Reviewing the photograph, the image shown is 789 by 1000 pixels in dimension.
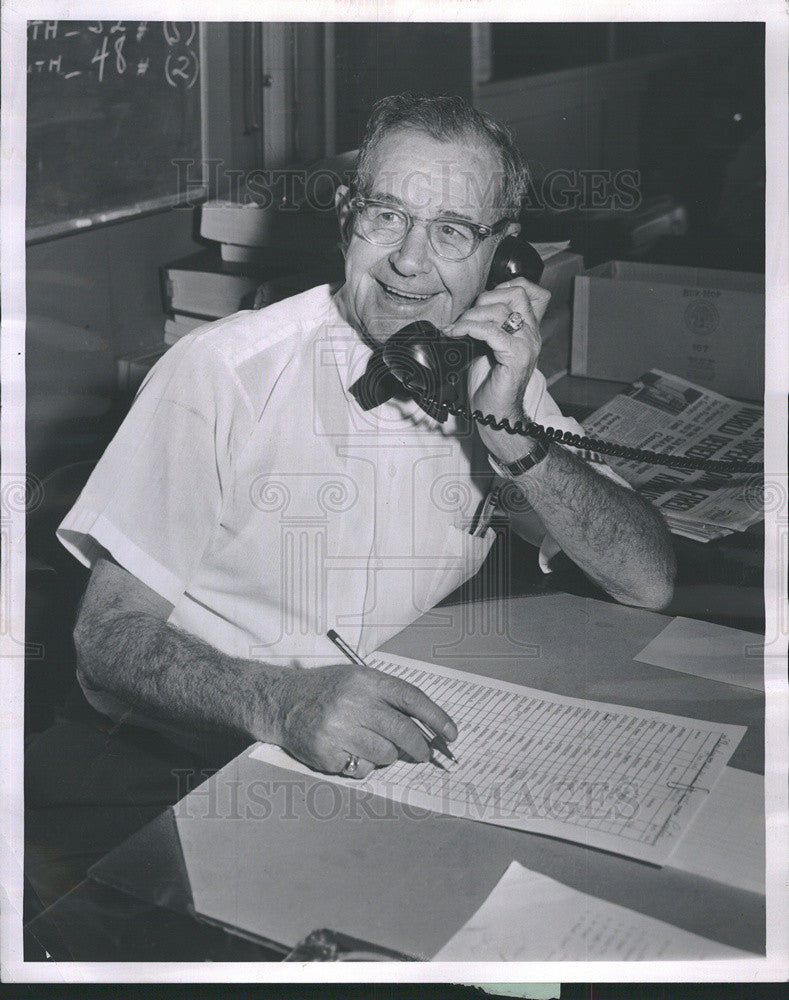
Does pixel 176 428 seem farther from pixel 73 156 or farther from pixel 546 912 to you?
pixel 546 912

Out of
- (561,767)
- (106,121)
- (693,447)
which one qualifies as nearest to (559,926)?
(561,767)

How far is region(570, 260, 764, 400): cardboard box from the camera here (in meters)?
1.20

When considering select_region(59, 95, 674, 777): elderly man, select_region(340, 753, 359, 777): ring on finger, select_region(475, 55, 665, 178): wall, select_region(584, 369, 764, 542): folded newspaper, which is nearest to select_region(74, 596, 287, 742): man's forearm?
select_region(59, 95, 674, 777): elderly man

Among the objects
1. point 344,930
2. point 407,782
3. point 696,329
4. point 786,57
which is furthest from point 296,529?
point 786,57

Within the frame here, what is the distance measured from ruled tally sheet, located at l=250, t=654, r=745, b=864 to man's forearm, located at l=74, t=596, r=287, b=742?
0.30 feet

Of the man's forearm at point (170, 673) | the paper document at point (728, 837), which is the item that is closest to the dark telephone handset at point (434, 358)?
the man's forearm at point (170, 673)

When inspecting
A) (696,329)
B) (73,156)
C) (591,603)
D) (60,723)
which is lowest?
(60,723)

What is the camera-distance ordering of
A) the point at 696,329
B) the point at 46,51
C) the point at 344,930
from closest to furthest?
1. the point at 344,930
2. the point at 46,51
3. the point at 696,329

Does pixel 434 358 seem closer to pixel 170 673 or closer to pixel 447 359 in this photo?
pixel 447 359

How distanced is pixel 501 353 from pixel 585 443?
17 cm

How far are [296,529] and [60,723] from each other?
1.16 ft

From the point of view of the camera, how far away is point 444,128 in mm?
1073

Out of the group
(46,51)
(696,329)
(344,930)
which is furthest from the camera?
(696,329)

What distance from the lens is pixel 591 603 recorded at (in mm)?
1152
